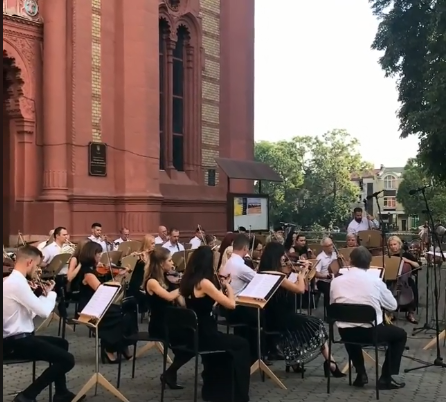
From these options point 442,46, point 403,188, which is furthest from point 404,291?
point 403,188

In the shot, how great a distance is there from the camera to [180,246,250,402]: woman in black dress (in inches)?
284

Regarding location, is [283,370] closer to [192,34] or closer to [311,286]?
[311,286]

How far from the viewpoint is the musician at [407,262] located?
1262 cm

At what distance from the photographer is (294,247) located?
14.8 m

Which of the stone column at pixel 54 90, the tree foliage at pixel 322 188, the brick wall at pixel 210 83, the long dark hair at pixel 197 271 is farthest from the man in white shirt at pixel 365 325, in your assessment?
the tree foliage at pixel 322 188

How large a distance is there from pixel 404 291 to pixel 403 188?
7235cm

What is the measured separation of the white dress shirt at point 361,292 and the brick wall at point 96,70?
39.2 feet

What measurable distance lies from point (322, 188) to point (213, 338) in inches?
2830

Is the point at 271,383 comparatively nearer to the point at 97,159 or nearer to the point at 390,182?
the point at 97,159

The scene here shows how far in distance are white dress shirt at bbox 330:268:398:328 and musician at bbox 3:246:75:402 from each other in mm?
3018

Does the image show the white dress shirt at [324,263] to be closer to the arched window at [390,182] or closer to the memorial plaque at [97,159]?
the memorial plaque at [97,159]

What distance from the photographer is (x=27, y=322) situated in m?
6.73

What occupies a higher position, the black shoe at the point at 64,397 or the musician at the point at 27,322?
the musician at the point at 27,322

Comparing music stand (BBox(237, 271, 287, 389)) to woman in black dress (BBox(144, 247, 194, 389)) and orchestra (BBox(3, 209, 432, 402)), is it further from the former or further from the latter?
woman in black dress (BBox(144, 247, 194, 389))
